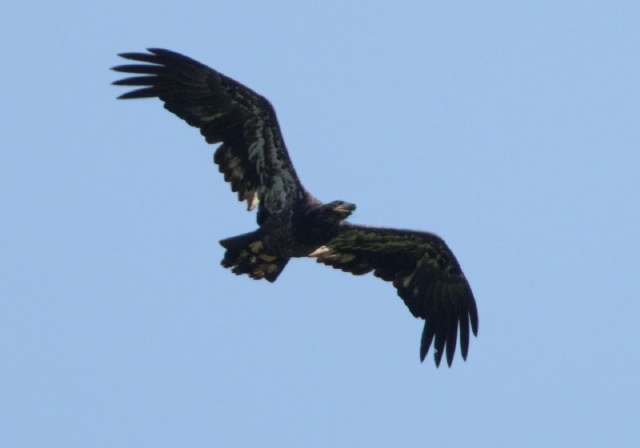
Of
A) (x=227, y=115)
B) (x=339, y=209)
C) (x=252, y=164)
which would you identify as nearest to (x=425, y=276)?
(x=339, y=209)

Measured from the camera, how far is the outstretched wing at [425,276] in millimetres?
17969

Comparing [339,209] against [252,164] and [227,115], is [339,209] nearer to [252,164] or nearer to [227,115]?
[252,164]

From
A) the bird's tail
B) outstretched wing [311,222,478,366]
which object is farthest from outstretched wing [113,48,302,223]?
outstretched wing [311,222,478,366]

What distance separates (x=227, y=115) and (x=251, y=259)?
Answer: 6.38 ft

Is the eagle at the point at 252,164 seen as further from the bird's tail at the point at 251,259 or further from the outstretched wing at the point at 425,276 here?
the outstretched wing at the point at 425,276

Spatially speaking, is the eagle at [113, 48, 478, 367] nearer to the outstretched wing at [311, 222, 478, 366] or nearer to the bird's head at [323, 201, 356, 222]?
the bird's head at [323, 201, 356, 222]

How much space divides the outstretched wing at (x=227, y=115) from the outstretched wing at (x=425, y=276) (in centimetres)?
146

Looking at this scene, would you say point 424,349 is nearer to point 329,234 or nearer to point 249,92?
point 329,234

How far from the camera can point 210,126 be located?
54.7ft

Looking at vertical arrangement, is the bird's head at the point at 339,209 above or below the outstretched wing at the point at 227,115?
below

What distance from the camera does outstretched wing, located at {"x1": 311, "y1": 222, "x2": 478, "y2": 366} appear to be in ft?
59.0

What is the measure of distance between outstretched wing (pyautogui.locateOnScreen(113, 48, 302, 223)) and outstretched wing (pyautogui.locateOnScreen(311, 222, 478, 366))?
1.46 meters

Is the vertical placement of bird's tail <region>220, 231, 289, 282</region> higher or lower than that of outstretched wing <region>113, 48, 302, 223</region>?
lower

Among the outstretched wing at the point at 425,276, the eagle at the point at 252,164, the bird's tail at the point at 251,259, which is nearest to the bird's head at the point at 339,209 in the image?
the eagle at the point at 252,164
